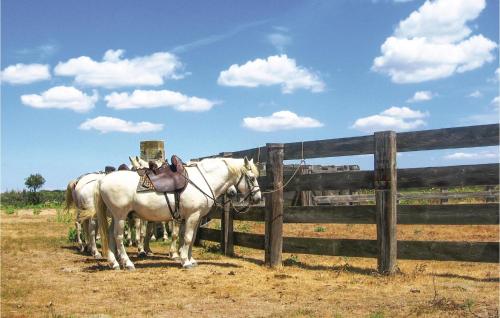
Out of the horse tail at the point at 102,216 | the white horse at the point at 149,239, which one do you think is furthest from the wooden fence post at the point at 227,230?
the horse tail at the point at 102,216

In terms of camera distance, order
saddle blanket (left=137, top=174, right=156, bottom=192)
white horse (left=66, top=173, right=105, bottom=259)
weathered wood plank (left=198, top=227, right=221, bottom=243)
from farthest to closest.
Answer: weathered wood plank (left=198, top=227, right=221, bottom=243) < white horse (left=66, top=173, right=105, bottom=259) < saddle blanket (left=137, top=174, right=156, bottom=192)

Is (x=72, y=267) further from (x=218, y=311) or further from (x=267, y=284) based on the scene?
(x=218, y=311)

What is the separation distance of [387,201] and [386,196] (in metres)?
0.09

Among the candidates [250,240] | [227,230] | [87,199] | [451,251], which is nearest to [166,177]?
[250,240]

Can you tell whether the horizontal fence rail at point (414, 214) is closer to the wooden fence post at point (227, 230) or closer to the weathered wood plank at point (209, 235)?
the wooden fence post at point (227, 230)

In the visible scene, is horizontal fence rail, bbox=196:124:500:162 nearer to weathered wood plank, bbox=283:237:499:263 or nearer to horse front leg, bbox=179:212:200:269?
weathered wood plank, bbox=283:237:499:263

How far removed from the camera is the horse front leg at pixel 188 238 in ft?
33.7

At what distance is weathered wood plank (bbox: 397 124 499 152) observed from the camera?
8.06 metres

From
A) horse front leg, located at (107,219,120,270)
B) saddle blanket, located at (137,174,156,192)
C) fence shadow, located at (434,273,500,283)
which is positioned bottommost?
fence shadow, located at (434,273,500,283)

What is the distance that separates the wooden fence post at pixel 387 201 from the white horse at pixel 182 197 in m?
2.61

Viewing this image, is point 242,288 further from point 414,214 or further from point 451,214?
point 451,214

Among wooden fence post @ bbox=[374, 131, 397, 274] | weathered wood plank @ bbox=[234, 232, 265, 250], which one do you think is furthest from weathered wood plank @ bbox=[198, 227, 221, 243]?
wooden fence post @ bbox=[374, 131, 397, 274]

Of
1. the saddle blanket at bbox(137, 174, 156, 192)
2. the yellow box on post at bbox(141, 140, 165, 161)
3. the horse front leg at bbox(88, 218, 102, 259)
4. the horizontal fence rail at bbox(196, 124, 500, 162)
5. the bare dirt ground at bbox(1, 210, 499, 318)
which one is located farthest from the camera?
the yellow box on post at bbox(141, 140, 165, 161)

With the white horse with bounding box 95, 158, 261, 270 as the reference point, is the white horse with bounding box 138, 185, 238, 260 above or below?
below
